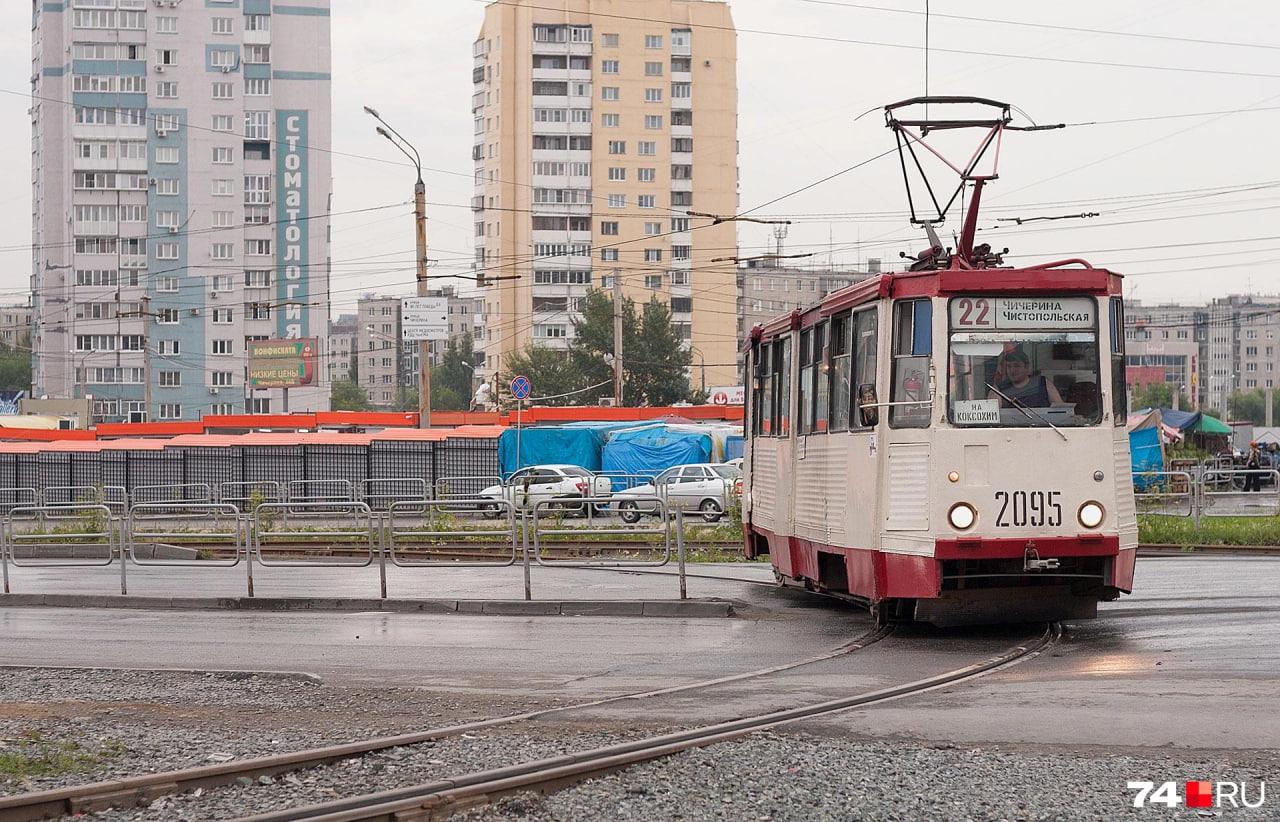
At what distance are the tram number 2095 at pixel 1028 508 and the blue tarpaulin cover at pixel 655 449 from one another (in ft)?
104

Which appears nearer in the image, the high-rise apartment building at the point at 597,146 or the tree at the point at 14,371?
the high-rise apartment building at the point at 597,146

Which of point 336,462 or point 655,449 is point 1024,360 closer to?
point 655,449

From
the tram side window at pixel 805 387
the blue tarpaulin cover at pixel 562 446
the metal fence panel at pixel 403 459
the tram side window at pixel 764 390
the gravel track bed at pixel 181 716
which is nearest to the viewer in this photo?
the gravel track bed at pixel 181 716

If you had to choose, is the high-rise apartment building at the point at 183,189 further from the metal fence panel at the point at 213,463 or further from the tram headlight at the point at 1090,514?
the tram headlight at the point at 1090,514

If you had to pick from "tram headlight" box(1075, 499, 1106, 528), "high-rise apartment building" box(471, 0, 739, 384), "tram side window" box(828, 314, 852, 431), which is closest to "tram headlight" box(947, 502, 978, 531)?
"tram headlight" box(1075, 499, 1106, 528)

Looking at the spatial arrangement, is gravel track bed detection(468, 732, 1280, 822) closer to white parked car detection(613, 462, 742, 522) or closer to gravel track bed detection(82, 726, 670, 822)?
gravel track bed detection(82, 726, 670, 822)

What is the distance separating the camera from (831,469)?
14.6m

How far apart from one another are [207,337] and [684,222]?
36126 millimetres

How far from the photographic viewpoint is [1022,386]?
42.2ft

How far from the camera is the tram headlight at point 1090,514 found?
41.4 ft

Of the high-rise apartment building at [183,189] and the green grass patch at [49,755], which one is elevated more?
the high-rise apartment building at [183,189]

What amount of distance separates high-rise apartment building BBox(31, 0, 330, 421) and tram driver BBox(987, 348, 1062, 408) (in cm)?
10183

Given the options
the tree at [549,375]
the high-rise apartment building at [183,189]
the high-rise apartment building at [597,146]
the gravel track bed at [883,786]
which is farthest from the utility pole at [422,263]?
the high-rise apartment building at [597,146]

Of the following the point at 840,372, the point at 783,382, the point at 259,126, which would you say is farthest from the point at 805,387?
the point at 259,126
